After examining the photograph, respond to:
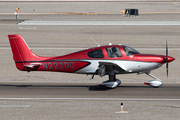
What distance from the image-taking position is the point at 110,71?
722 inches

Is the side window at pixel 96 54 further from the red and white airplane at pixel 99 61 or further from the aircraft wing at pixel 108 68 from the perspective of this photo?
the aircraft wing at pixel 108 68

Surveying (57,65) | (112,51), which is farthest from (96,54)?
(57,65)

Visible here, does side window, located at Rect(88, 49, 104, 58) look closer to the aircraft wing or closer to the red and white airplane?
the red and white airplane

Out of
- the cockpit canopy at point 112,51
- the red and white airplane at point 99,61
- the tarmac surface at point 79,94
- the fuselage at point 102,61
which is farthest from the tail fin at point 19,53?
the cockpit canopy at point 112,51

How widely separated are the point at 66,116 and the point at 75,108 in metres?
1.28

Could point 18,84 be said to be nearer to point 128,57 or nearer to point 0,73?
point 0,73

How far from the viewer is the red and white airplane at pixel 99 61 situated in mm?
18016

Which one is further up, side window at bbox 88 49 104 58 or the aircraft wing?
side window at bbox 88 49 104 58

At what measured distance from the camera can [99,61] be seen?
59.3ft

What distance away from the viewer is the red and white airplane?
18016 millimetres

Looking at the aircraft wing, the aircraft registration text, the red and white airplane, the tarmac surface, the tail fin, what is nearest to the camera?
the tarmac surface

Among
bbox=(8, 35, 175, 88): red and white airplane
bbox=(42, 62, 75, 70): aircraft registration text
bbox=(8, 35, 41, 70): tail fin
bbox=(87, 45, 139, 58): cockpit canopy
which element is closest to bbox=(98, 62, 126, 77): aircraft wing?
bbox=(8, 35, 175, 88): red and white airplane

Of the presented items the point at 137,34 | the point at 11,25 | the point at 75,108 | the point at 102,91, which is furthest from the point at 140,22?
the point at 75,108

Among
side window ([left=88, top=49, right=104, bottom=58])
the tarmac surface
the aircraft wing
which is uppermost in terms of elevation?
side window ([left=88, top=49, right=104, bottom=58])
